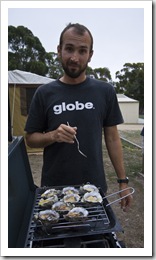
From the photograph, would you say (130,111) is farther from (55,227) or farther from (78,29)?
(55,227)

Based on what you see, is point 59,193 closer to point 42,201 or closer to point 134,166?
point 42,201

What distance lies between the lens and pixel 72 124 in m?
1.28

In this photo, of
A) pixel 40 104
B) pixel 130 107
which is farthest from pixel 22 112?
pixel 130 107

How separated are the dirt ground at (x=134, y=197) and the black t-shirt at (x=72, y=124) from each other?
4.11 ft

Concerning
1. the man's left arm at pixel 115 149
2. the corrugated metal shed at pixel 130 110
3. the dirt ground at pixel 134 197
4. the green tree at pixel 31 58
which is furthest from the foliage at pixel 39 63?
the man's left arm at pixel 115 149

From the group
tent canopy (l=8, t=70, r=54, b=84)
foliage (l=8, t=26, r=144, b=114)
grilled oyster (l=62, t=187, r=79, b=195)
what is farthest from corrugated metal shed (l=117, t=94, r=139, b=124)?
grilled oyster (l=62, t=187, r=79, b=195)

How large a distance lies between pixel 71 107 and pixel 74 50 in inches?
11.5

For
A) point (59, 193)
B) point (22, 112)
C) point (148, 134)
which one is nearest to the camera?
point (148, 134)

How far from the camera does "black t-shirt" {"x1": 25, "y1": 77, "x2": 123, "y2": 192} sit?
50.3 inches

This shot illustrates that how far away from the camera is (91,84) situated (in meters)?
1.35

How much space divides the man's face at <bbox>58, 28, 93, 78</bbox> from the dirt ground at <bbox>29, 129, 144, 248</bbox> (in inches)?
67.0

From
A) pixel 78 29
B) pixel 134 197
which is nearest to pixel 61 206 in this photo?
pixel 78 29

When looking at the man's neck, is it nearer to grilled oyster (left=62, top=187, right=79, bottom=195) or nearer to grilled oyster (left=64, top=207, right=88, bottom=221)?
grilled oyster (left=62, top=187, right=79, bottom=195)

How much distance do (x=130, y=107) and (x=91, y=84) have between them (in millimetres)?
15675
